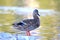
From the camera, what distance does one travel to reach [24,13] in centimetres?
156

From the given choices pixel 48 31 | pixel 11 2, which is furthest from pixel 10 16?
pixel 48 31

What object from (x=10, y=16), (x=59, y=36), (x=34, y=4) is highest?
(x=34, y=4)

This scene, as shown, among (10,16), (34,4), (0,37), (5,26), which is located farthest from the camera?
(34,4)

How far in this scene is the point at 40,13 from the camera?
1547 millimetres

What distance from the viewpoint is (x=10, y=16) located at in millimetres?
1521

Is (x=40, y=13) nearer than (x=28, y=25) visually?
No

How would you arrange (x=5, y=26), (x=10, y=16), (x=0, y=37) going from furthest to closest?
(x=10, y=16) → (x=5, y=26) → (x=0, y=37)

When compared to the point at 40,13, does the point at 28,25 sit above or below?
below

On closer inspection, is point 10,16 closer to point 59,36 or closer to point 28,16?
point 28,16

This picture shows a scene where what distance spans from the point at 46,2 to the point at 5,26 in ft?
1.68

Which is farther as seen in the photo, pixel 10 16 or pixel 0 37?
pixel 10 16

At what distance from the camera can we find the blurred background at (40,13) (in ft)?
4.48

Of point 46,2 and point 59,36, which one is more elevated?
point 46,2

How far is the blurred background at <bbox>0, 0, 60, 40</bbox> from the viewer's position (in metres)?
1.37
